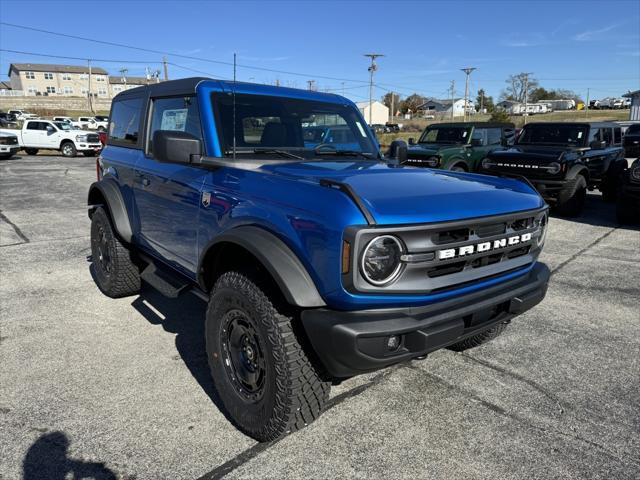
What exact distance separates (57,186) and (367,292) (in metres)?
12.7

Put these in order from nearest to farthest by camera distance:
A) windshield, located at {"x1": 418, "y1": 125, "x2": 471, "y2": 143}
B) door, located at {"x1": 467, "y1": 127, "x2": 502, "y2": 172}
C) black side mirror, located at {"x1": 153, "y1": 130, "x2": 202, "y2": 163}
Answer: black side mirror, located at {"x1": 153, "y1": 130, "x2": 202, "y2": 163} → door, located at {"x1": 467, "y1": 127, "x2": 502, "y2": 172} → windshield, located at {"x1": 418, "y1": 125, "x2": 471, "y2": 143}

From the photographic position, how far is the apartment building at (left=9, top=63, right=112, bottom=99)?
91.9 metres

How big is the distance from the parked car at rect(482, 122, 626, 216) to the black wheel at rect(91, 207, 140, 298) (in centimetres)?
767

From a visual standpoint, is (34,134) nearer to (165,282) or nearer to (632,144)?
(165,282)

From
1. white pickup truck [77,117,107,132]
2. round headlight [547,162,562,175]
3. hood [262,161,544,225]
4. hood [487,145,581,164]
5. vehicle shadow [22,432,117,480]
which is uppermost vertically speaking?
white pickup truck [77,117,107,132]

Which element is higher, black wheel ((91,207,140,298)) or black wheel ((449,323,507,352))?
black wheel ((91,207,140,298))

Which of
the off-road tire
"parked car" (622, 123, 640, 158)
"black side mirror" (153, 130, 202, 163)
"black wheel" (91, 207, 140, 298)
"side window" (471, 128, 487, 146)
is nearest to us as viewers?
"black side mirror" (153, 130, 202, 163)

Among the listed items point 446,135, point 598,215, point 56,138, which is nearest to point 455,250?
point 598,215

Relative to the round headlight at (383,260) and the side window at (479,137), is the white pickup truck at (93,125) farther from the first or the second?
the round headlight at (383,260)

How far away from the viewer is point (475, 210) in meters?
2.35

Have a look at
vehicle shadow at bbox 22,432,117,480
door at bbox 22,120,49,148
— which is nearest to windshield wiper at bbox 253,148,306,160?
vehicle shadow at bbox 22,432,117,480

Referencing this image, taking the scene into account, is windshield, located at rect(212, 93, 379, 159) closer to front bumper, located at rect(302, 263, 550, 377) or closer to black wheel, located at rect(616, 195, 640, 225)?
front bumper, located at rect(302, 263, 550, 377)

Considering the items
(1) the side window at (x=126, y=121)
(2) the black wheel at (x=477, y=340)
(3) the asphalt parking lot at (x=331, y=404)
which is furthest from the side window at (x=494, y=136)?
(1) the side window at (x=126, y=121)

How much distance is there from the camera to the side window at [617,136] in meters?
10.9
